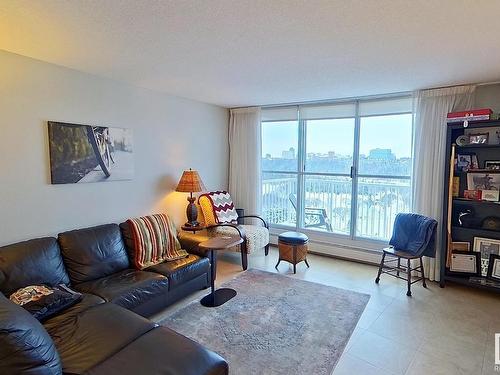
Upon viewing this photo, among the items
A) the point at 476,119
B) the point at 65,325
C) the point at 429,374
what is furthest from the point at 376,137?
the point at 65,325

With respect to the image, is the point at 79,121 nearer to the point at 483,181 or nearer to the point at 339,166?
the point at 339,166

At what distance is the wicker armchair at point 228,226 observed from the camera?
13.6ft

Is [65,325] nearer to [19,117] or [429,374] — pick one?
[19,117]

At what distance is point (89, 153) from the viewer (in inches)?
125

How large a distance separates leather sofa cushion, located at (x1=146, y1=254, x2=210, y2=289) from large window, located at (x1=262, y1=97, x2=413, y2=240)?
222 cm

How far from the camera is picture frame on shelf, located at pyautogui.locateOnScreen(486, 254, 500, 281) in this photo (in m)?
3.31

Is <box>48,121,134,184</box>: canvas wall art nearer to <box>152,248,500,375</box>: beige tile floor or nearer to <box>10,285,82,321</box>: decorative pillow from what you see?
<box>10,285,82,321</box>: decorative pillow

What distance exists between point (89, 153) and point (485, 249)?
459 cm

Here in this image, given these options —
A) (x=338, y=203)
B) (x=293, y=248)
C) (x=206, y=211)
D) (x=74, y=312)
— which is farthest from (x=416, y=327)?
(x=206, y=211)

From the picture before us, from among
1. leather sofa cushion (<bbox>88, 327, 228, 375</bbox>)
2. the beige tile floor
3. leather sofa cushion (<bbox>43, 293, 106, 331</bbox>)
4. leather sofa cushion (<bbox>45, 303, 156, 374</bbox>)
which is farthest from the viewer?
the beige tile floor

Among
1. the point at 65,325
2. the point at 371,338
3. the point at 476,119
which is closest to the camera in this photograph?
the point at 65,325

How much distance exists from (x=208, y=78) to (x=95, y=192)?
1.78 meters

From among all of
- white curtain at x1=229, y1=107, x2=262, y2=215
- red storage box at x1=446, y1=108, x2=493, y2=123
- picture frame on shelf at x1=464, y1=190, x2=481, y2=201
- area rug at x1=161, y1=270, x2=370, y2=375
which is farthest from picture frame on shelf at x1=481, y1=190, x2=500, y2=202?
white curtain at x1=229, y1=107, x2=262, y2=215

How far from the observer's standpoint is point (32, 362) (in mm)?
1299
